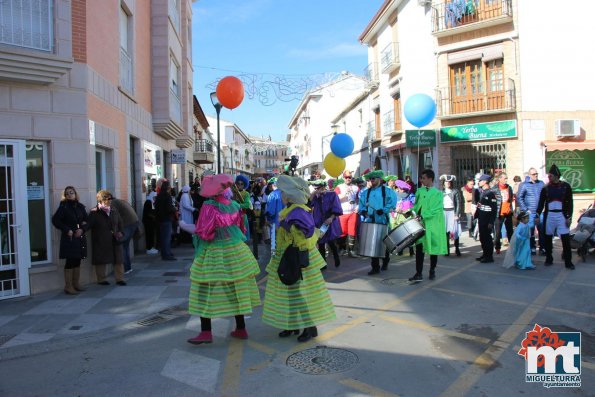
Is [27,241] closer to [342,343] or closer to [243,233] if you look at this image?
[243,233]

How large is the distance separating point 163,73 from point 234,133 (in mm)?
59431

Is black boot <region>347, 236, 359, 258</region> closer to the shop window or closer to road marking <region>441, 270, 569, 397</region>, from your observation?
road marking <region>441, 270, 569, 397</region>

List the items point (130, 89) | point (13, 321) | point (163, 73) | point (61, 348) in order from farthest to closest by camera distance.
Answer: point (163, 73) → point (130, 89) → point (13, 321) → point (61, 348)

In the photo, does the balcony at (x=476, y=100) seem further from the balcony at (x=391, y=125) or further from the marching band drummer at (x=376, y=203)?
the marching band drummer at (x=376, y=203)

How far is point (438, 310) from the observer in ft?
18.7

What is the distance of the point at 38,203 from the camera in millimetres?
7148

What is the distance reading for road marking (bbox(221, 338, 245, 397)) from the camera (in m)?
3.65

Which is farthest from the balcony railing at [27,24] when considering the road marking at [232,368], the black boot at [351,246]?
the black boot at [351,246]

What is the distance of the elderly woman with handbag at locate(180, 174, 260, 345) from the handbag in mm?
387

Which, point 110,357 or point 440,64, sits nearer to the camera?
point 110,357

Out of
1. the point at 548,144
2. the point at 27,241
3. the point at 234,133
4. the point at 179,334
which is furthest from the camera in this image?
the point at 234,133

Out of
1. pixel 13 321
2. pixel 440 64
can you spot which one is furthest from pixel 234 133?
pixel 13 321

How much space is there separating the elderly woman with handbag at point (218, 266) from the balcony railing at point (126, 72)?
20.4ft

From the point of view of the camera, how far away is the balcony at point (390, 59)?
21.1 meters
